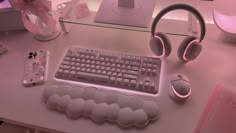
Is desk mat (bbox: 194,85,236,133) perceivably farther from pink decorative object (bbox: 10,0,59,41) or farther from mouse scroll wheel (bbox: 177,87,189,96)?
pink decorative object (bbox: 10,0,59,41)

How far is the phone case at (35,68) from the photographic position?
0.83m

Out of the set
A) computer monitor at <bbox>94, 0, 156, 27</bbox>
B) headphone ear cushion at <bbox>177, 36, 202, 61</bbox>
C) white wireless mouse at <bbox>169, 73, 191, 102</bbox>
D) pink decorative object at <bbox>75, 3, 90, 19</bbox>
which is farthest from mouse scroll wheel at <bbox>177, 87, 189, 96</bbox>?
pink decorative object at <bbox>75, 3, 90, 19</bbox>

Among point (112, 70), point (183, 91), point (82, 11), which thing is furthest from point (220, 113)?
point (82, 11)

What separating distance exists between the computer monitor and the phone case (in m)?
0.24

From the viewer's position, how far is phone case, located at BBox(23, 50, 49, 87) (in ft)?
2.73

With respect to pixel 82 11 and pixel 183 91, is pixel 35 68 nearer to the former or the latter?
pixel 82 11

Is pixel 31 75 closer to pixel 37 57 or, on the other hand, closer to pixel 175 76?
pixel 37 57

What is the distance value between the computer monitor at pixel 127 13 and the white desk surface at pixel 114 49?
0.09 meters

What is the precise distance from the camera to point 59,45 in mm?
956

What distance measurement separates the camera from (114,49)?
92 centimetres

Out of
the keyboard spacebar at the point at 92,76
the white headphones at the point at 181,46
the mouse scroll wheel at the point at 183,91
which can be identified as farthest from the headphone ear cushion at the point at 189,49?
the keyboard spacebar at the point at 92,76

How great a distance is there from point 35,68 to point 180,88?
19.5 inches

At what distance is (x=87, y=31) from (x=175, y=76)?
1.36ft

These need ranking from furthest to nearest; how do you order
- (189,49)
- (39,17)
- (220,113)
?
(39,17) → (189,49) → (220,113)
